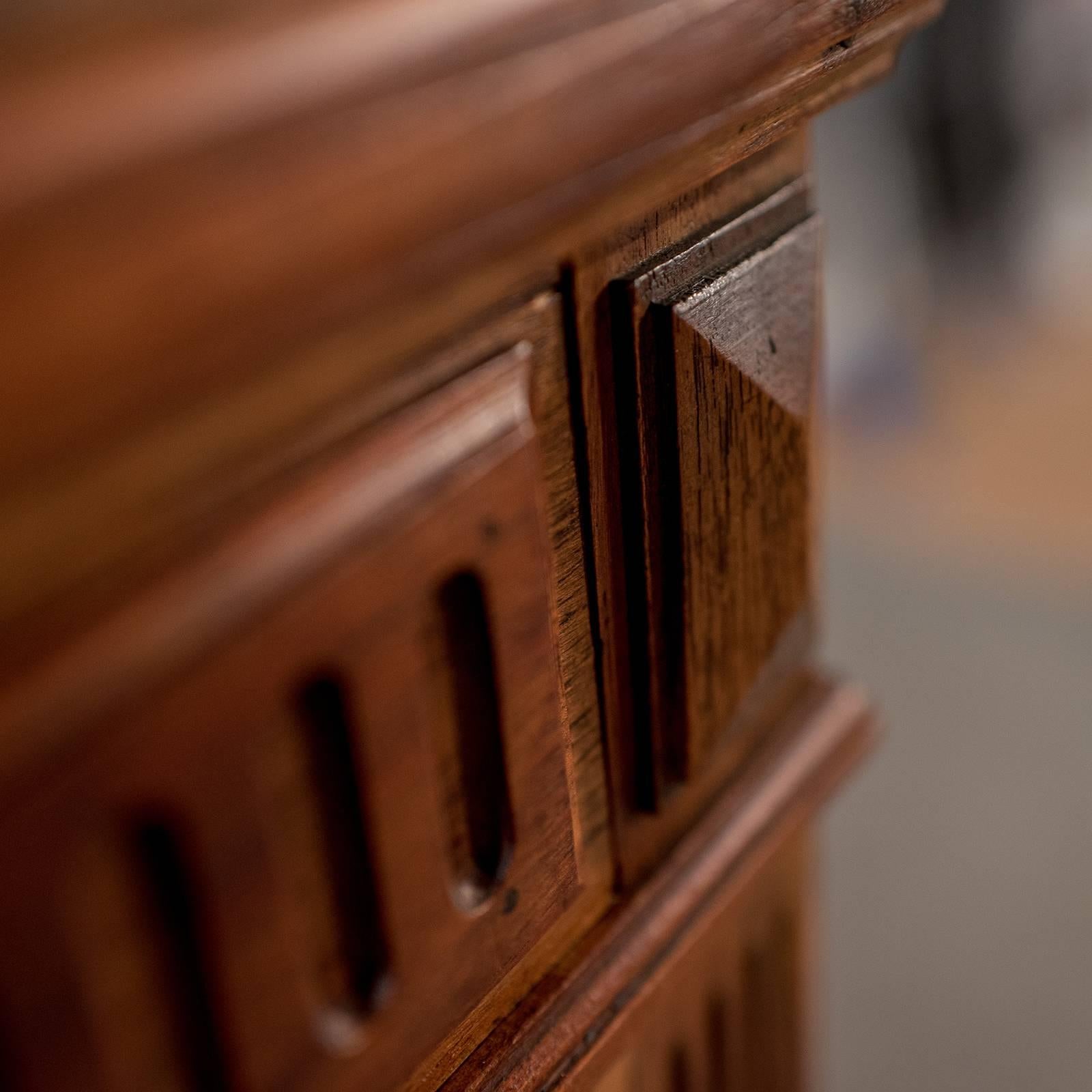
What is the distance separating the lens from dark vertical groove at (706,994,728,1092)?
395mm

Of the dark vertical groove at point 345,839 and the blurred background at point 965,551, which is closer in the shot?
the dark vertical groove at point 345,839

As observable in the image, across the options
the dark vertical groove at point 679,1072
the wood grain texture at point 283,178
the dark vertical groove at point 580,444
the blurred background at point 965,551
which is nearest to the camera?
the wood grain texture at point 283,178

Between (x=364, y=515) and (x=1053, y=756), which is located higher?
(x=364, y=515)

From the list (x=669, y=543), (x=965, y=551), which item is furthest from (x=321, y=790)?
(x=965, y=551)

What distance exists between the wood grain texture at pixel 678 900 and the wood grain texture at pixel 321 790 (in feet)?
0.11

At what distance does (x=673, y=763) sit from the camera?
308 mm

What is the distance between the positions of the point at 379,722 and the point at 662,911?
15 cm

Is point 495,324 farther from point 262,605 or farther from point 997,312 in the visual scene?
point 997,312

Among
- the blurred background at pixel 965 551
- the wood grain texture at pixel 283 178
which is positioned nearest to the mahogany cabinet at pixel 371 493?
the wood grain texture at pixel 283 178

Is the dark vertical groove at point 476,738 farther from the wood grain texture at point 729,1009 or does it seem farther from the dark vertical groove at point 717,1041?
the dark vertical groove at point 717,1041

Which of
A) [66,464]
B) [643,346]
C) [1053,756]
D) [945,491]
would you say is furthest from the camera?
[945,491]

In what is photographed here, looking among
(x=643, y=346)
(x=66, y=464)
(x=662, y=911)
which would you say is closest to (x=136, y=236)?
(x=66, y=464)

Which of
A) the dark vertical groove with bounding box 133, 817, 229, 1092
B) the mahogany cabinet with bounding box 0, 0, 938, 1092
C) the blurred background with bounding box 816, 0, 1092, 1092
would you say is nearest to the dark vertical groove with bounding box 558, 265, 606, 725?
the mahogany cabinet with bounding box 0, 0, 938, 1092

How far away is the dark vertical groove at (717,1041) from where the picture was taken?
0.39 metres
